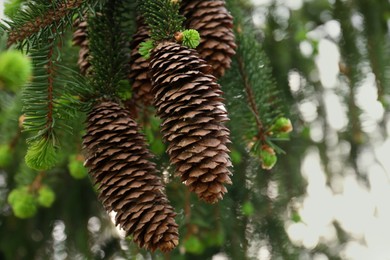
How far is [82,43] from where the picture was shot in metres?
0.85

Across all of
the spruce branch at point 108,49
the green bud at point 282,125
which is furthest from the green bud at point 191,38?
the green bud at point 282,125

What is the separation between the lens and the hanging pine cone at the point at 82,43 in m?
0.83

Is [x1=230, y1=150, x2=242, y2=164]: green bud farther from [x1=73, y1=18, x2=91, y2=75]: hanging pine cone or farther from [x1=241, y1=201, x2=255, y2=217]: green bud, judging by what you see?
[x1=73, y1=18, x2=91, y2=75]: hanging pine cone

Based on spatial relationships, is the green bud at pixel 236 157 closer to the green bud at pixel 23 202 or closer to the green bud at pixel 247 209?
the green bud at pixel 247 209

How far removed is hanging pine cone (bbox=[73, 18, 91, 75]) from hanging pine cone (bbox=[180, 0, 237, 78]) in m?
0.20

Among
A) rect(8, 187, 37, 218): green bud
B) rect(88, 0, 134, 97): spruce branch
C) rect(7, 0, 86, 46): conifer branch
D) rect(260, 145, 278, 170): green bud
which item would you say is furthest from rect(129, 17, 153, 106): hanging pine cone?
rect(8, 187, 37, 218): green bud

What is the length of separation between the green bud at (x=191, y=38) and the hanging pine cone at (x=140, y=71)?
0.11 m

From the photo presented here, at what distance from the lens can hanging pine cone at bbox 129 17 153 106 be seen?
2.53 ft

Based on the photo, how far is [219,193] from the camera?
0.63m

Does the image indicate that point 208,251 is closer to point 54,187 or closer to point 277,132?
point 54,187

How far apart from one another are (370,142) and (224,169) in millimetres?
1139

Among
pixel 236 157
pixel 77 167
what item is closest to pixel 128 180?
pixel 77 167

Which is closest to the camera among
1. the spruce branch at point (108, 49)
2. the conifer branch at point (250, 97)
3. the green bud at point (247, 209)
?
the spruce branch at point (108, 49)

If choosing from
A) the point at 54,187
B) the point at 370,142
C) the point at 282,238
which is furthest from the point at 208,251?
the point at 370,142
